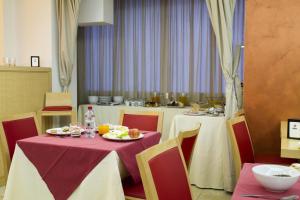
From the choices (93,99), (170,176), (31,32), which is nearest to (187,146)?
(170,176)

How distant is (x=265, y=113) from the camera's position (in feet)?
10.9

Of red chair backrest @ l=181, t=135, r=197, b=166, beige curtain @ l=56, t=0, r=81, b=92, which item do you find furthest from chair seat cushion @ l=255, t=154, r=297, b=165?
beige curtain @ l=56, t=0, r=81, b=92

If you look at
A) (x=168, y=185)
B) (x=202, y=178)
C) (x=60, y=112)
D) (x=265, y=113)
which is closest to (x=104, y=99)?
(x=60, y=112)

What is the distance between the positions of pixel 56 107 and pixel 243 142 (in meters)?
2.40

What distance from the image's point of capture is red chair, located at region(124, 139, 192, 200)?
1.48 metres

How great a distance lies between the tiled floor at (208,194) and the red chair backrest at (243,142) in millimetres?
793

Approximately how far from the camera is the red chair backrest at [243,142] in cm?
267

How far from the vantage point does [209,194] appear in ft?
11.7

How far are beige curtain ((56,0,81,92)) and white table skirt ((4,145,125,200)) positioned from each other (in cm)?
223

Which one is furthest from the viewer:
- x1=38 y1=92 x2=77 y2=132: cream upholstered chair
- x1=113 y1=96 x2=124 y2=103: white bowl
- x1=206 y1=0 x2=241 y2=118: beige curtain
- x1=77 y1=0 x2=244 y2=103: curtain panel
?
x1=113 y1=96 x2=124 y2=103: white bowl

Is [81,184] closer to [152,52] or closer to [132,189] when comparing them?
[132,189]

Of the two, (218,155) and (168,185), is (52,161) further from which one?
(218,155)
